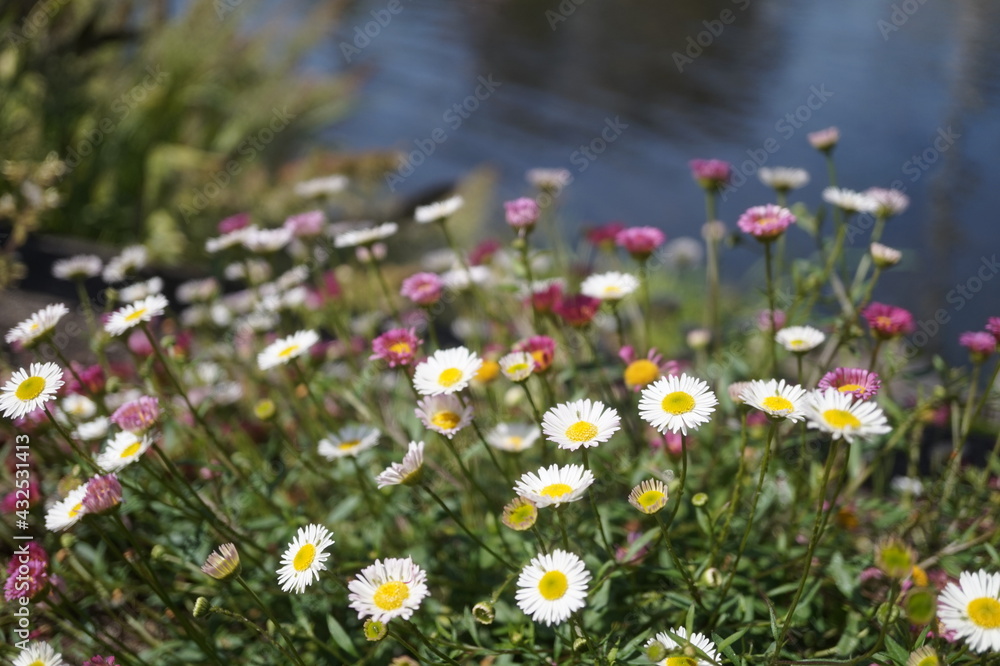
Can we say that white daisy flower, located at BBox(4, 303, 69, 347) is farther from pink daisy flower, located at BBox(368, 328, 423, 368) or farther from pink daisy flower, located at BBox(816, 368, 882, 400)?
pink daisy flower, located at BBox(816, 368, 882, 400)

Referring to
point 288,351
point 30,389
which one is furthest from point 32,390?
point 288,351

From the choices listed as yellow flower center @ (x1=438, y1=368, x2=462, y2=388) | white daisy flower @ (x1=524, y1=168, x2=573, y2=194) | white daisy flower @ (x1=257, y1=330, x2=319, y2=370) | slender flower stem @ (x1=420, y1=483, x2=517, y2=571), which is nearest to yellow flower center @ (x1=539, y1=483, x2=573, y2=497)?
slender flower stem @ (x1=420, y1=483, x2=517, y2=571)

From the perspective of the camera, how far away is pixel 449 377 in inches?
41.0

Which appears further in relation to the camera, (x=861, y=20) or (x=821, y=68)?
(x=861, y=20)

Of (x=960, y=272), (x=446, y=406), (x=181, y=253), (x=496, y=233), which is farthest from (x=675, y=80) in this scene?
(x=446, y=406)

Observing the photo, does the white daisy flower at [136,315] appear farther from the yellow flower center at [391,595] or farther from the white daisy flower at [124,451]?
the yellow flower center at [391,595]

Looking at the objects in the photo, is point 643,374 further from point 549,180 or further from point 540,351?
point 549,180

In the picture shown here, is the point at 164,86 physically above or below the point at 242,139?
above

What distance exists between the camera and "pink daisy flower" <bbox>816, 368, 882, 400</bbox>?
0.90 meters

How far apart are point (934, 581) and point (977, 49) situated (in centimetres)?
565

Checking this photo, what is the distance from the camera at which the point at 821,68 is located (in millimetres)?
6461

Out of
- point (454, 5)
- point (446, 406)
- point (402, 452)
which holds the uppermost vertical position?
point (446, 406)

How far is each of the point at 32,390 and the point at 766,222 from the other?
1.03 metres

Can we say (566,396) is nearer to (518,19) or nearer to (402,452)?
(402,452)
